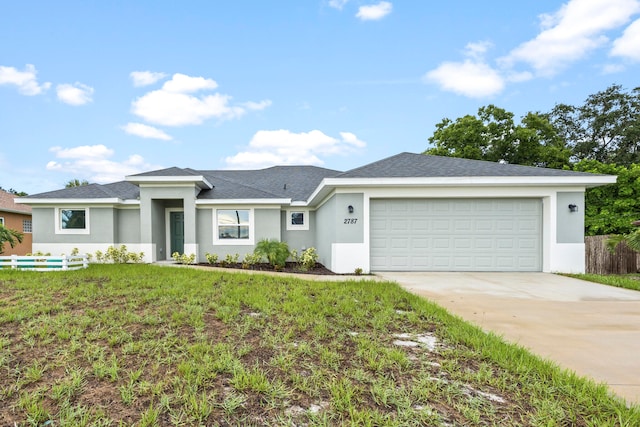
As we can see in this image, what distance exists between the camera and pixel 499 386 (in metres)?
2.62

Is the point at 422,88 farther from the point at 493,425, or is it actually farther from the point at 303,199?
the point at 493,425

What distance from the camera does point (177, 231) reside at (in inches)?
537

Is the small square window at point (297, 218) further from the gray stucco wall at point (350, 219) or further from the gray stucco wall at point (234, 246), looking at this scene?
the gray stucco wall at point (350, 219)

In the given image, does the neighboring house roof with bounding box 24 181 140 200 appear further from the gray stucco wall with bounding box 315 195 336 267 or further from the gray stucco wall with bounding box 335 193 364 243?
the gray stucco wall with bounding box 335 193 364 243

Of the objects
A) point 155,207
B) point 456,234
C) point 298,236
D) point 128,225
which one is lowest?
point 298,236

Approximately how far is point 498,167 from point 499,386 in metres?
9.03

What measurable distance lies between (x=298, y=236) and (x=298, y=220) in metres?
0.72

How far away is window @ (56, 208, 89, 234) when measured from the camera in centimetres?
1272

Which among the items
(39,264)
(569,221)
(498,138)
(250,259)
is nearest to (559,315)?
(569,221)

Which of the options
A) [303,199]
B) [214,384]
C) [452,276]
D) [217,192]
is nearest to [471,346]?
[214,384]

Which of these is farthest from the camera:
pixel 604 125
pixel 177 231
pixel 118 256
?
pixel 604 125

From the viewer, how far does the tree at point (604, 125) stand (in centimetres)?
2412

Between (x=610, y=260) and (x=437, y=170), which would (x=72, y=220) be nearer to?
(x=437, y=170)

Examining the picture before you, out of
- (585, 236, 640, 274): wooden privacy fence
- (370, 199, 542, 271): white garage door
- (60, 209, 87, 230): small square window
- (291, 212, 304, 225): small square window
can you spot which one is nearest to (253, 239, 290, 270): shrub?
(291, 212, 304, 225): small square window
